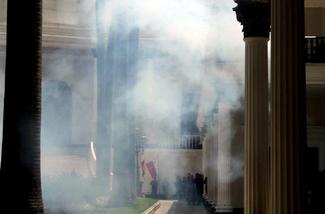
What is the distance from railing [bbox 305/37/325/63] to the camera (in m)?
13.8

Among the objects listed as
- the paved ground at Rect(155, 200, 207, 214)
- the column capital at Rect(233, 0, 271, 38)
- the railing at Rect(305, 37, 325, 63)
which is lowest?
the paved ground at Rect(155, 200, 207, 214)

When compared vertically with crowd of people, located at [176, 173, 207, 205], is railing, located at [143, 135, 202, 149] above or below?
above

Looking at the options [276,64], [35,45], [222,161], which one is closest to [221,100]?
[222,161]

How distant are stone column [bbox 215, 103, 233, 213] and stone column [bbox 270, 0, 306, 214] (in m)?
8.65

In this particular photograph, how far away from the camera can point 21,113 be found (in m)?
6.10

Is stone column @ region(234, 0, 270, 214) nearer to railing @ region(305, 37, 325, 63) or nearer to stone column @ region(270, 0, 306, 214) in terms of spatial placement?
stone column @ region(270, 0, 306, 214)

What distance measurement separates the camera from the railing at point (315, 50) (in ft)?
45.4

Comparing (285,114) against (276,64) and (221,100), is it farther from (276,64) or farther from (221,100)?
(221,100)

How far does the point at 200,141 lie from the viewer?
23109 mm

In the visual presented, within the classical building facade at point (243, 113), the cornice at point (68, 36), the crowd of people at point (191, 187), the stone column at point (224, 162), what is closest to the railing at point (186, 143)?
the classical building facade at point (243, 113)

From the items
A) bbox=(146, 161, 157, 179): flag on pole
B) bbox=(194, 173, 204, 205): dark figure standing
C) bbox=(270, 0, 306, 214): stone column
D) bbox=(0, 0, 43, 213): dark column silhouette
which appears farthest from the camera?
bbox=(146, 161, 157, 179): flag on pole

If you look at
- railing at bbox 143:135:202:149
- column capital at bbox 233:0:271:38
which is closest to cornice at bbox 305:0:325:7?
column capital at bbox 233:0:271:38

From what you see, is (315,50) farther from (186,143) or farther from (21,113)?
(186,143)

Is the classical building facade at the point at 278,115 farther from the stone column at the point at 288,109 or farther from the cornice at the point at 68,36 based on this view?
the cornice at the point at 68,36
